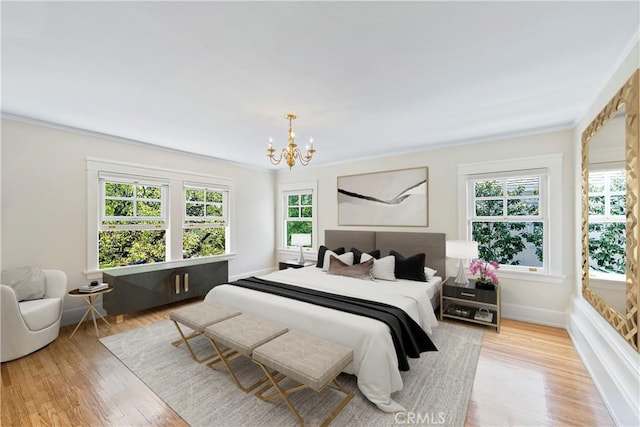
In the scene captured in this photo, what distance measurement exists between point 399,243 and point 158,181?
411 centimetres

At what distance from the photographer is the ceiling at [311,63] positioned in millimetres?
1578

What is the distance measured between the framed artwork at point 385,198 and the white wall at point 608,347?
189cm

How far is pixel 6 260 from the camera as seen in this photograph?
3100 mm

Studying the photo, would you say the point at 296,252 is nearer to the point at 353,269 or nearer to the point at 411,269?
the point at 353,269

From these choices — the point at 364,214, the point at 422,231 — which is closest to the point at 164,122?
the point at 364,214

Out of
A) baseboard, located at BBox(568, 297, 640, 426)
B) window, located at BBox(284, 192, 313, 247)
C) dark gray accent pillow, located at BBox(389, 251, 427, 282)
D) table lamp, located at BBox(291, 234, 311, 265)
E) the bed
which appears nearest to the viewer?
baseboard, located at BBox(568, 297, 640, 426)

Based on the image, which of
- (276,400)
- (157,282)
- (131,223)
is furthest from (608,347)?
(131,223)

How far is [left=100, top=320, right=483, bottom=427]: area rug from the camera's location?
6.25 feet

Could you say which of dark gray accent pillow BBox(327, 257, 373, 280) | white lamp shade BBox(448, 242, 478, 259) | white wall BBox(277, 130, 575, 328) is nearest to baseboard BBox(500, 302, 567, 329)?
white wall BBox(277, 130, 575, 328)

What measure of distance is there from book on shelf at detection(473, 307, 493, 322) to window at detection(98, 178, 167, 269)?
4.93 m

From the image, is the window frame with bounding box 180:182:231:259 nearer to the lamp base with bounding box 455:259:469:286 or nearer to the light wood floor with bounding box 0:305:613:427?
the light wood floor with bounding box 0:305:613:427

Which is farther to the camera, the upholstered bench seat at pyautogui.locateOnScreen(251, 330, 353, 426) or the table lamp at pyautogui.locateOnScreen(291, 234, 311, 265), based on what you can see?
the table lamp at pyautogui.locateOnScreen(291, 234, 311, 265)

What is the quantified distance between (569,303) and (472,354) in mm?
1695

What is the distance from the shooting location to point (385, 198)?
480 cm
